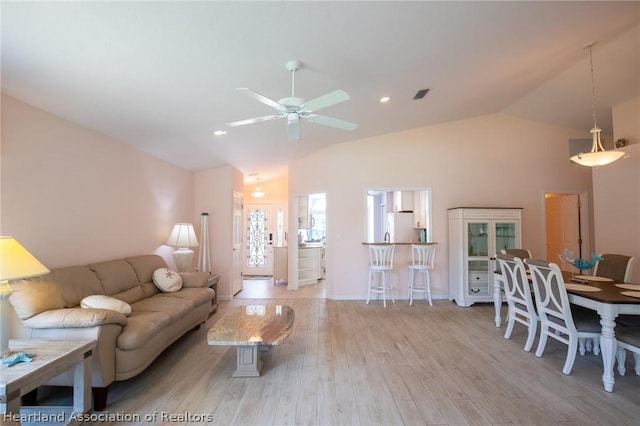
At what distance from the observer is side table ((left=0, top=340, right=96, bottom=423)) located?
5.22 feet

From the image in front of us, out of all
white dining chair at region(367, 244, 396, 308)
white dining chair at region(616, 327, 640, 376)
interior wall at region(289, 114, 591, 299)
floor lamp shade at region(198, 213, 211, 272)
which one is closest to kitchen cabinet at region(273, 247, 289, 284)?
interior wall at region(289, 114, 591, 299)

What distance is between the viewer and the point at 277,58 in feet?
A: 8.06

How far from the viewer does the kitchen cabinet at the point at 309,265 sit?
22.3ft

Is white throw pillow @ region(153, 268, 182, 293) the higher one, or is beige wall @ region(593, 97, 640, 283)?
beige wall @ region(593, 97, 640, 283)

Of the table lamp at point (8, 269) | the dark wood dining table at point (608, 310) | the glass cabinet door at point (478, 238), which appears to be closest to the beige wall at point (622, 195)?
the glass cabinet door at point (478, 238)

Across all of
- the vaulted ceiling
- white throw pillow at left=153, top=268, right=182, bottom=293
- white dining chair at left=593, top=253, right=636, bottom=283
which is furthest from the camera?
white throw pillow at left=153, top=268, right=182, bottom=293

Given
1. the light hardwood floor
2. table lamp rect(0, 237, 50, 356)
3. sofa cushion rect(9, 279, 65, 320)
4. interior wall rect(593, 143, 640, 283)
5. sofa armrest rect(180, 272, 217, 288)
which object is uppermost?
interior wall rect(593, 143, 640, 283)

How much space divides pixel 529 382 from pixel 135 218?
4.87m

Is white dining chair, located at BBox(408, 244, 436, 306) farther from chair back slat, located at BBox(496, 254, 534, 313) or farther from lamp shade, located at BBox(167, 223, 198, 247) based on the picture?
lamp shade, located at BBox(167, 223, 198, 247)

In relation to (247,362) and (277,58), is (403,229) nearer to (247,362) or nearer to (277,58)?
(247,362)

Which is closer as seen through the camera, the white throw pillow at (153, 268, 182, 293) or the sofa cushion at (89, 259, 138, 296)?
the sofa cushion at (89, 259, 138, 296)

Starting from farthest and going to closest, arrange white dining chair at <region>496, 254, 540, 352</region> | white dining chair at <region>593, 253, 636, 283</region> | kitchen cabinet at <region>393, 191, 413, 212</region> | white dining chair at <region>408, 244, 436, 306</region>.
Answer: kitchen cabinet at <region>393, 191, 413, 212</region>, white dining chair at <region>408, 244, 436, 306</region>, white dining chair at <region>593, 253, 636, 283</region>, white dining chair at <region>496, 254, 540, 352</region>

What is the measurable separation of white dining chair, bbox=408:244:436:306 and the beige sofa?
3.79 m

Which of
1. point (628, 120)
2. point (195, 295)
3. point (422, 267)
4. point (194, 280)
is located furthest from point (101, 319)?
point (628, 120)
